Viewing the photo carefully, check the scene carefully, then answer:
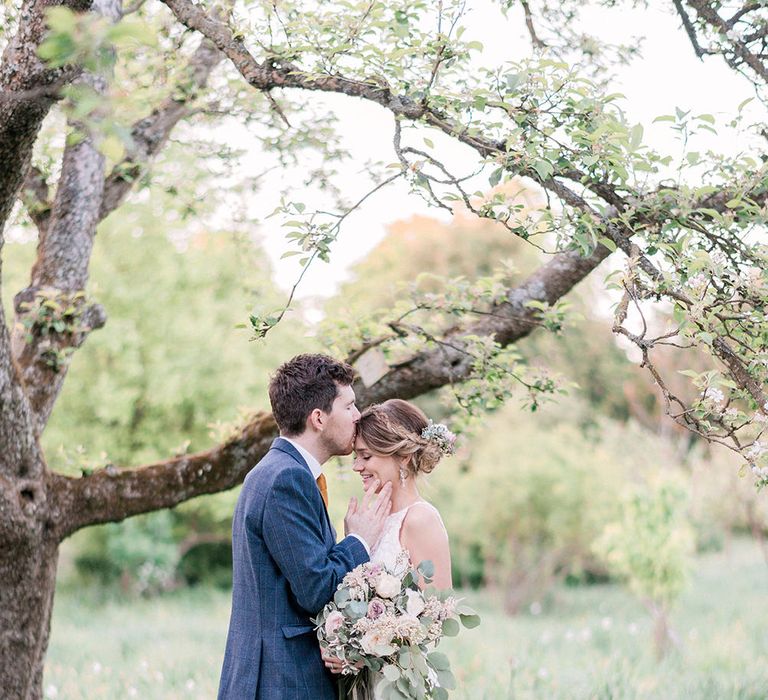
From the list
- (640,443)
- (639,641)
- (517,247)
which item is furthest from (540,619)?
(517,247)

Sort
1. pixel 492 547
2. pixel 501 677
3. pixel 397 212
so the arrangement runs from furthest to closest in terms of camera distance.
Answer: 1. pixel 397 212
2. pixel 492 547
3. pixel 501 677

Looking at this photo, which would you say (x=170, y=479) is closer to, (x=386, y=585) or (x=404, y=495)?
(x=404, y=495)

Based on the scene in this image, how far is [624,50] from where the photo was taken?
512 centimetres

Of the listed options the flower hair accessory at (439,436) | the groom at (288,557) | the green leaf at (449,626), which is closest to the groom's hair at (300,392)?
the groom at (288,557)

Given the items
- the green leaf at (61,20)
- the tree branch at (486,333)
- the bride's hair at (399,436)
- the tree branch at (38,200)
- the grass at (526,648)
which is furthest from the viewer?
the grass at (526,648)

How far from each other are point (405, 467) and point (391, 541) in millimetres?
317

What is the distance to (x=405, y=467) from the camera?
11.4 ft

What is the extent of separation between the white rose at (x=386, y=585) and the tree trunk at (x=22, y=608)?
1.97m

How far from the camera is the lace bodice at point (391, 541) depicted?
3215 mm

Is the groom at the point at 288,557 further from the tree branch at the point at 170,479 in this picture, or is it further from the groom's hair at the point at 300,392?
→ the tree branch at the point at 170,479

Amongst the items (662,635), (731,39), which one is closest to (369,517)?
(731,39)

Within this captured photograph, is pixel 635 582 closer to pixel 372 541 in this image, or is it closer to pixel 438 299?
pixel 438 299

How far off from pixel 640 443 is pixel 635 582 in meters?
8.03

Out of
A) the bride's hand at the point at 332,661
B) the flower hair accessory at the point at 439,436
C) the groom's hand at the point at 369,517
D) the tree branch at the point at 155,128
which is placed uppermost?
the tree branch at the point at 155,128
